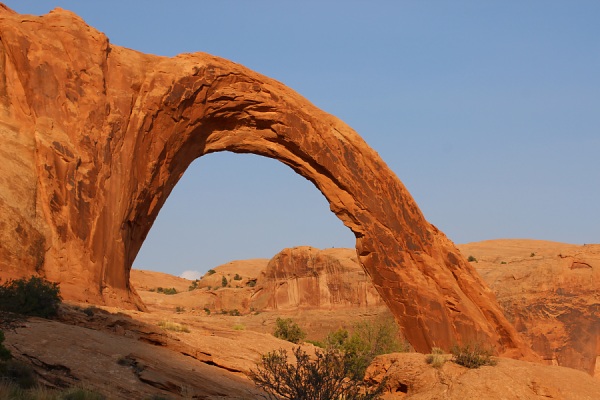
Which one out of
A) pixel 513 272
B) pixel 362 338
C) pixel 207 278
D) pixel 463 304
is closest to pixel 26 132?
pixel 463 304

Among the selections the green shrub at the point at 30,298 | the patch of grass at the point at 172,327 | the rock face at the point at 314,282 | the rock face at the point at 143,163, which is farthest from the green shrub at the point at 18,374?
the rock face at the point at 314,282

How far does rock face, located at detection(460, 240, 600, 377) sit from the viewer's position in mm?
29812

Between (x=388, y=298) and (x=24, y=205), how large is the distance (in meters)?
11.7

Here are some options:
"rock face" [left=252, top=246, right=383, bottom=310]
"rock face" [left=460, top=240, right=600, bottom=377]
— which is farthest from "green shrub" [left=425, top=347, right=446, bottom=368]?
"rock face" [left=252, top=246, right=383, bottom=310]

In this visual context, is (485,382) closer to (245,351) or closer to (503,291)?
(245,351)

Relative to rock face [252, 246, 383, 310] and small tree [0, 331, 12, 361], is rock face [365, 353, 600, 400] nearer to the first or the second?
small tree [0, 331, 12, 361]

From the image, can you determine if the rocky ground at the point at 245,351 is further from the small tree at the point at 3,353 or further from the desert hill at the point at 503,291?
the small tree at the point at 3,353

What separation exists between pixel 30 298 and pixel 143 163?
26.7ft

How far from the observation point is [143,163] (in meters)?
23.9

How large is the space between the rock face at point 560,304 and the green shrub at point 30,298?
20.5 m

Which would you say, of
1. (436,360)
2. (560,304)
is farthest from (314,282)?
(436,360)

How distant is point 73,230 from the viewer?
20.9 meters

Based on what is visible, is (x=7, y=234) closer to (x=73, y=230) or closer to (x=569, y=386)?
(x=73, y=230)

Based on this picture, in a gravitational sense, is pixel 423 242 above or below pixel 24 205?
above
